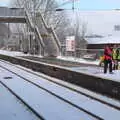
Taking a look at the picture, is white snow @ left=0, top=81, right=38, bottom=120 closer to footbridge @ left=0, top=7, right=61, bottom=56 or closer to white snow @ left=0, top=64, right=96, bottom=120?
white snow @ left=0, top=64, right=96, bottom=120

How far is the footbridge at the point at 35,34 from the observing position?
6119cm

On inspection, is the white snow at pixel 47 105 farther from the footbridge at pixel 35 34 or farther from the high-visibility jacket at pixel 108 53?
the footbridge at pixel 35 34

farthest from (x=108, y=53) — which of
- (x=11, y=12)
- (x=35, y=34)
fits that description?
(x=11, y=12)

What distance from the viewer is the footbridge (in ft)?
201

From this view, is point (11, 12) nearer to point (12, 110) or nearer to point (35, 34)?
point (35, 34)

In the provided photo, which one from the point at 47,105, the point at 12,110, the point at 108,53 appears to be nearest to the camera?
the point at 12,110

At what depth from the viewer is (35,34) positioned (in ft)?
210

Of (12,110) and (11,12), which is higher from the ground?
(11,12)

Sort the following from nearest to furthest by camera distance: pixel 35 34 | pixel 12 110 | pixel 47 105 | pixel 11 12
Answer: pixel 12 110
pixel 47 105
pixel 35 34
pixel 11 12

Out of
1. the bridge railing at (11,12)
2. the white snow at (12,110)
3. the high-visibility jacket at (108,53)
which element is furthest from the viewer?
the bridge railing at (11,12)

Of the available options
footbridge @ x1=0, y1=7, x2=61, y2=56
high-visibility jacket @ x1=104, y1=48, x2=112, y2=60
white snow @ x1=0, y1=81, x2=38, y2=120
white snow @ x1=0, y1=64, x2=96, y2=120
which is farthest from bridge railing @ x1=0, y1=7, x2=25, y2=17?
white snow @ x1=0, y1=81, x2=38, y2=120

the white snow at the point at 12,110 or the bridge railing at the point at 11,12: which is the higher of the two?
the bridge railing at the point at 11,12

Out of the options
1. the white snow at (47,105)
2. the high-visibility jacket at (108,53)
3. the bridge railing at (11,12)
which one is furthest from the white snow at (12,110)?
the bridge railing at (11,12)

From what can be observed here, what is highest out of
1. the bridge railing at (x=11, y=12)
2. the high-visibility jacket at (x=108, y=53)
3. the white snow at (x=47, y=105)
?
the bridge railing at (x=11, y=12)
